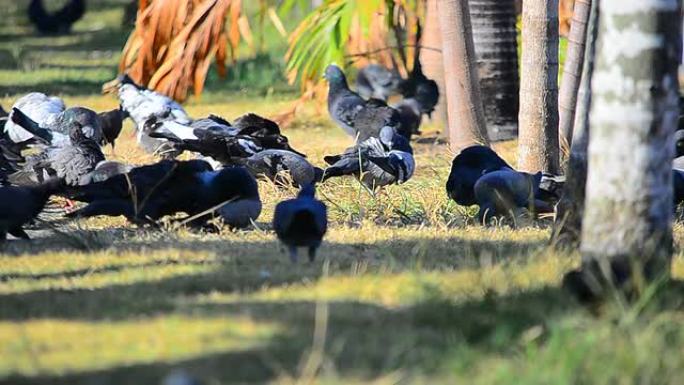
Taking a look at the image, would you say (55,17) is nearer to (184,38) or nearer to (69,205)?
(184,38)

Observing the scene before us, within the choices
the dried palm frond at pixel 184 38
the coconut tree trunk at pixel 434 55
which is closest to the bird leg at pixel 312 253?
the dried palm frond at pixel 184 38

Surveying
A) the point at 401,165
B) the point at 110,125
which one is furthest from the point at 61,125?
the point at 401,165

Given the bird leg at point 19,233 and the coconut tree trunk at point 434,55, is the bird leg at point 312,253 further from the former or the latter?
the coconut tree trunk at point 434,55

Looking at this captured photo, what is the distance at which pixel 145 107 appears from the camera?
1363 cm

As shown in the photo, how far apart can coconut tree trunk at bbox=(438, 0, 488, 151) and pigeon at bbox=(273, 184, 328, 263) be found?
4205 millimetres

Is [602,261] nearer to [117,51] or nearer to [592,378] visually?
[592,378]

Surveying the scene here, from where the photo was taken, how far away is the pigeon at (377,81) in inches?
715

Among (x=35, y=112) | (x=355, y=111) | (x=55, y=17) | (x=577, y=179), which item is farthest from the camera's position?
(x=55, y=17)

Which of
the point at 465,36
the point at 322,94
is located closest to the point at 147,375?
the point at 465,36

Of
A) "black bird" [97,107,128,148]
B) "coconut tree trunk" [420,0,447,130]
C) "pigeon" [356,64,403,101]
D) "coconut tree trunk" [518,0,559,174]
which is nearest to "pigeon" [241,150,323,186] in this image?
"coconut tree trunk" [518,0,559,174]

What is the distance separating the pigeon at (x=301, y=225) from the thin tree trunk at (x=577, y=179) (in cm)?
133

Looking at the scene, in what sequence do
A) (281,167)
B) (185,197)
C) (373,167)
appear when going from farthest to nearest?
(373,167) → (281,167) → (185,197)

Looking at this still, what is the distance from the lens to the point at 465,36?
37.0 feet

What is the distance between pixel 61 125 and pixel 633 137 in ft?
24.4
